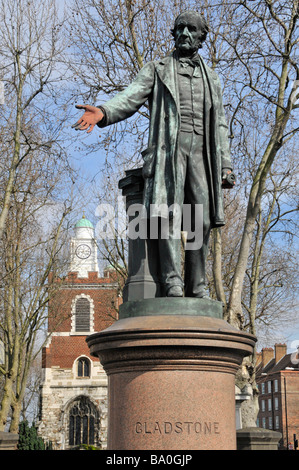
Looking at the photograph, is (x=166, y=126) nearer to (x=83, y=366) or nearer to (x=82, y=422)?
(x=82, y=422)

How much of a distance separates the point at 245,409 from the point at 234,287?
279 cm

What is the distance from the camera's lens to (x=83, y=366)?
44.7m

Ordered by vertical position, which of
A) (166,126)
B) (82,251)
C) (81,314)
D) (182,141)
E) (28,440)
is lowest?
(28,440)

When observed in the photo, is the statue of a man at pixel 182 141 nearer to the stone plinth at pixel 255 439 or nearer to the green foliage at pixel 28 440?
the stone plinth at pixel 255 439

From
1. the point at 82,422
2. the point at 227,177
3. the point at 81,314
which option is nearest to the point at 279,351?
the point at 81,314

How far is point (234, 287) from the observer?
14.4 meters

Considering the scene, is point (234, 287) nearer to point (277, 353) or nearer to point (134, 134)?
point (134, 134)

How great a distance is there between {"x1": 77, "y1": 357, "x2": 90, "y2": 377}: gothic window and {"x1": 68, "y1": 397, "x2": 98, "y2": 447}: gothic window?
1.68 meters

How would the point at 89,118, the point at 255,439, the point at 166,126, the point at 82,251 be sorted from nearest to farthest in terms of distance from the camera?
the point at 89,118 → the point at 166,126 → the point at 255,439 → the point at 82,251

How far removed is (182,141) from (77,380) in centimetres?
3965

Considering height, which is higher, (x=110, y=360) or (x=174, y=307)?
(x=174, y=307)

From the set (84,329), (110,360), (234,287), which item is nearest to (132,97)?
(110,360)

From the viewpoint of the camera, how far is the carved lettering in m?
4.98

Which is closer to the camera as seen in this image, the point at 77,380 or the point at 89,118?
the point at 89,118
